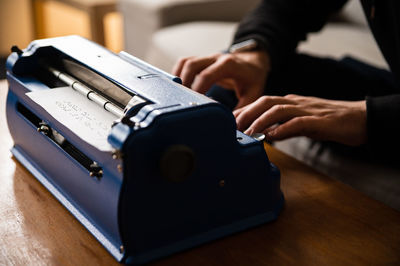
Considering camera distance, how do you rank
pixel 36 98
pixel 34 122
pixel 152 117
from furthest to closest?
pixel 34 122 < pixel 36 98 < pixel 152 117

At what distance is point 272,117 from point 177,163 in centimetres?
32

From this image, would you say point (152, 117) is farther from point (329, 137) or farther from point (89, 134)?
point (329, 137)

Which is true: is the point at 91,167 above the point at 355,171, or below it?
above

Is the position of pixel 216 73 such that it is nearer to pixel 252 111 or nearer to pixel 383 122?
pixel 252 111

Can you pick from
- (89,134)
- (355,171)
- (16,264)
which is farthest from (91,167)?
(355,171)

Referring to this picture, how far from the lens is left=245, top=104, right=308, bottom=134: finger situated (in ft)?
3.18

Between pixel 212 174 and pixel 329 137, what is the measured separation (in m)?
0.37

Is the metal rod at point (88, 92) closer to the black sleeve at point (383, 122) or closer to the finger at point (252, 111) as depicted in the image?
the finger at point (252, 111)

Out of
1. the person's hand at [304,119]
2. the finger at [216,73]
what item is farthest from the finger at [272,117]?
the finger at [216,73]

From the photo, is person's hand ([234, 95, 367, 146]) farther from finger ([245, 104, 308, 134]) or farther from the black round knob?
the black round knob

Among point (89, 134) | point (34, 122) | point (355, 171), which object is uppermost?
point (89, 134)

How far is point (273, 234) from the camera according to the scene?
833 mm

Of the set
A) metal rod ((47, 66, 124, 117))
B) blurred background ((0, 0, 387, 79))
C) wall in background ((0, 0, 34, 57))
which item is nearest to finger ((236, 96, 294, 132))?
metal rod ((47, 66, 124, 117))

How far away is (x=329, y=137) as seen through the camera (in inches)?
41.4
